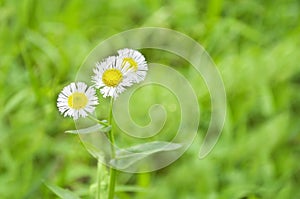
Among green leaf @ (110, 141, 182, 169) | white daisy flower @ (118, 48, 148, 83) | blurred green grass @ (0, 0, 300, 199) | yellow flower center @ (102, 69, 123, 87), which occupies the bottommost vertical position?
green leaf @ (110, 141, 182, 169)

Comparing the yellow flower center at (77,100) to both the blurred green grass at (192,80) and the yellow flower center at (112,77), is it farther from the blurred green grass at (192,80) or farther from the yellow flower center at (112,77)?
the blurred green grass at (192,80)

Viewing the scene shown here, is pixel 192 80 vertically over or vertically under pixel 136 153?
over

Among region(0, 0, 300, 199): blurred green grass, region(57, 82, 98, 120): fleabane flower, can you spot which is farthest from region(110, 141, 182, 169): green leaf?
region(0, 0, 300, 199): blurred green grass

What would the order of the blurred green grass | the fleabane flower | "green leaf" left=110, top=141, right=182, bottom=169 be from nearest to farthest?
the fleabane flower < "green leaf" left=110, top=141, right=182, bottom=169 < the blurred green grass

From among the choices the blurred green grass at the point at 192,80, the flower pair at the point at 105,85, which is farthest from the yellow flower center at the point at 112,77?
the blurred green grass at the point at 192,80

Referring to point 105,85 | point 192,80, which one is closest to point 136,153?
point 105,85

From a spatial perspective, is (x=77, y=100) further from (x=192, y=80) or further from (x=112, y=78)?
(x=192, y=80)

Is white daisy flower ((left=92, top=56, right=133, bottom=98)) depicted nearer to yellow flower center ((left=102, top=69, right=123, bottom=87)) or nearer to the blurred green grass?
yellow flower center ((left=102, top=69, right=123, bottom=87))

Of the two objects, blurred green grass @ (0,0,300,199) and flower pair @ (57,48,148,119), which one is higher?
blurred green grass @ (0,0,300,199)
